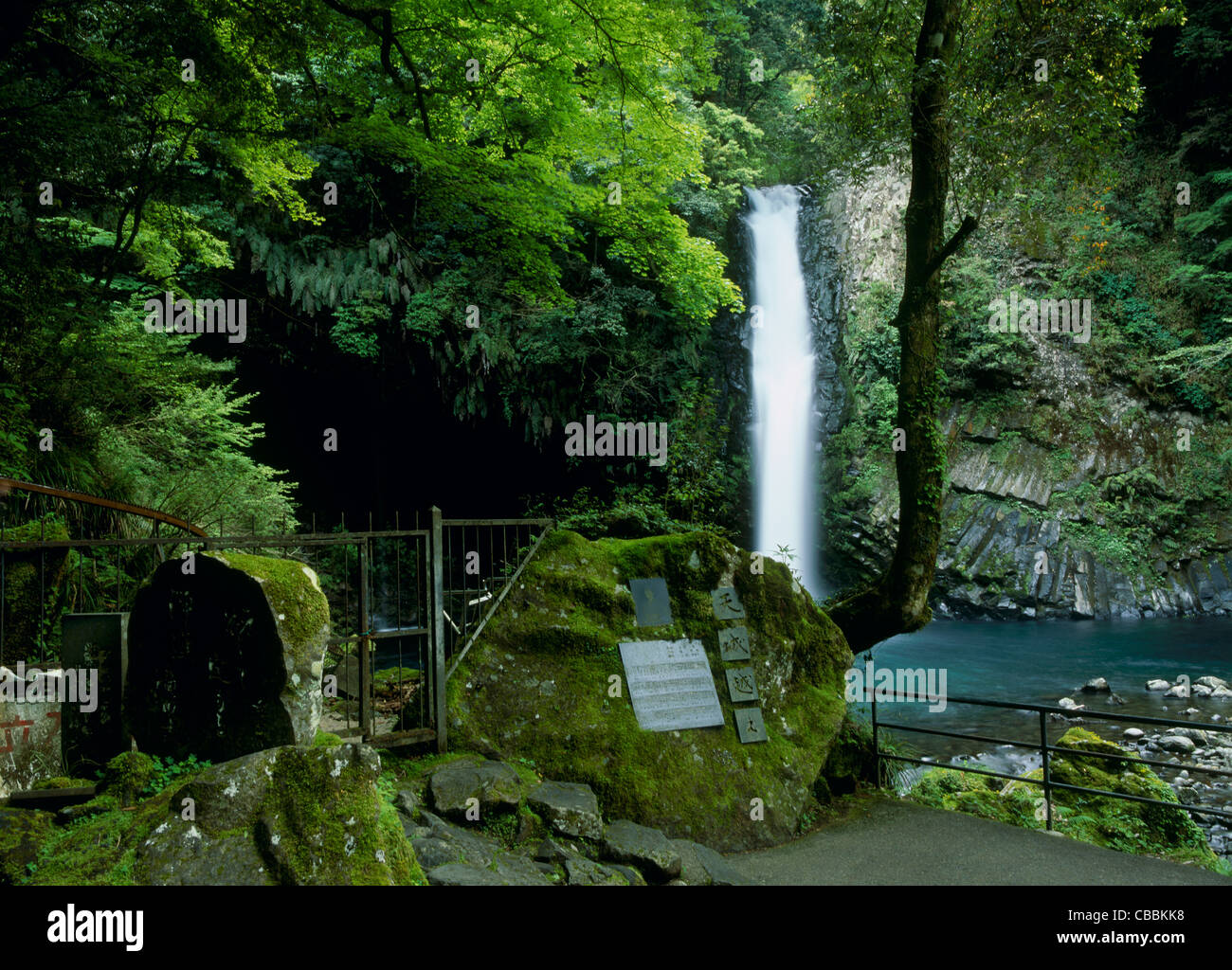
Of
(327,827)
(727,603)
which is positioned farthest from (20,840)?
(727,603)

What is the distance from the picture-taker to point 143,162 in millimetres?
7402

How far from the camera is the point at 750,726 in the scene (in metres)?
6.04

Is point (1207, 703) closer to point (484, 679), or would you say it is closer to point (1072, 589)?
point (1072, 589)

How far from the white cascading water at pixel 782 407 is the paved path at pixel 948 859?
13.2 metres

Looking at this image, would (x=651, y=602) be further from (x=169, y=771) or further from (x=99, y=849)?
(x=99, y=849)

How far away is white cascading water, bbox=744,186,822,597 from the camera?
63.7 feet

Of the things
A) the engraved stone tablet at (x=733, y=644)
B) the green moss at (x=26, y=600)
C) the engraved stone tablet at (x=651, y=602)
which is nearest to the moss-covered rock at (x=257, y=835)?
the green moss at (x=26, y=600)

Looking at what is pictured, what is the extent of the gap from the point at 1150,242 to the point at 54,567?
2459 cm

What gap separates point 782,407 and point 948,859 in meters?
15.5

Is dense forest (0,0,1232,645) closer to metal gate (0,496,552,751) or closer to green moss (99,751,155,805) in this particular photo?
metal gate (0,496,552,751)

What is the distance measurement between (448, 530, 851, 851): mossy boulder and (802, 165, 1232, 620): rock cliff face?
1236 cm

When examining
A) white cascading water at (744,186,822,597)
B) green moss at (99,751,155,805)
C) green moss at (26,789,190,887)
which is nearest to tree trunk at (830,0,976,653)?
green moss at (99,751,155,805)

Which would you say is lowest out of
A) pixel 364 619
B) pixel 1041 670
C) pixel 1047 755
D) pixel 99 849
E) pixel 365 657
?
pixel 1041 670

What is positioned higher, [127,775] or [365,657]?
[365,657]
